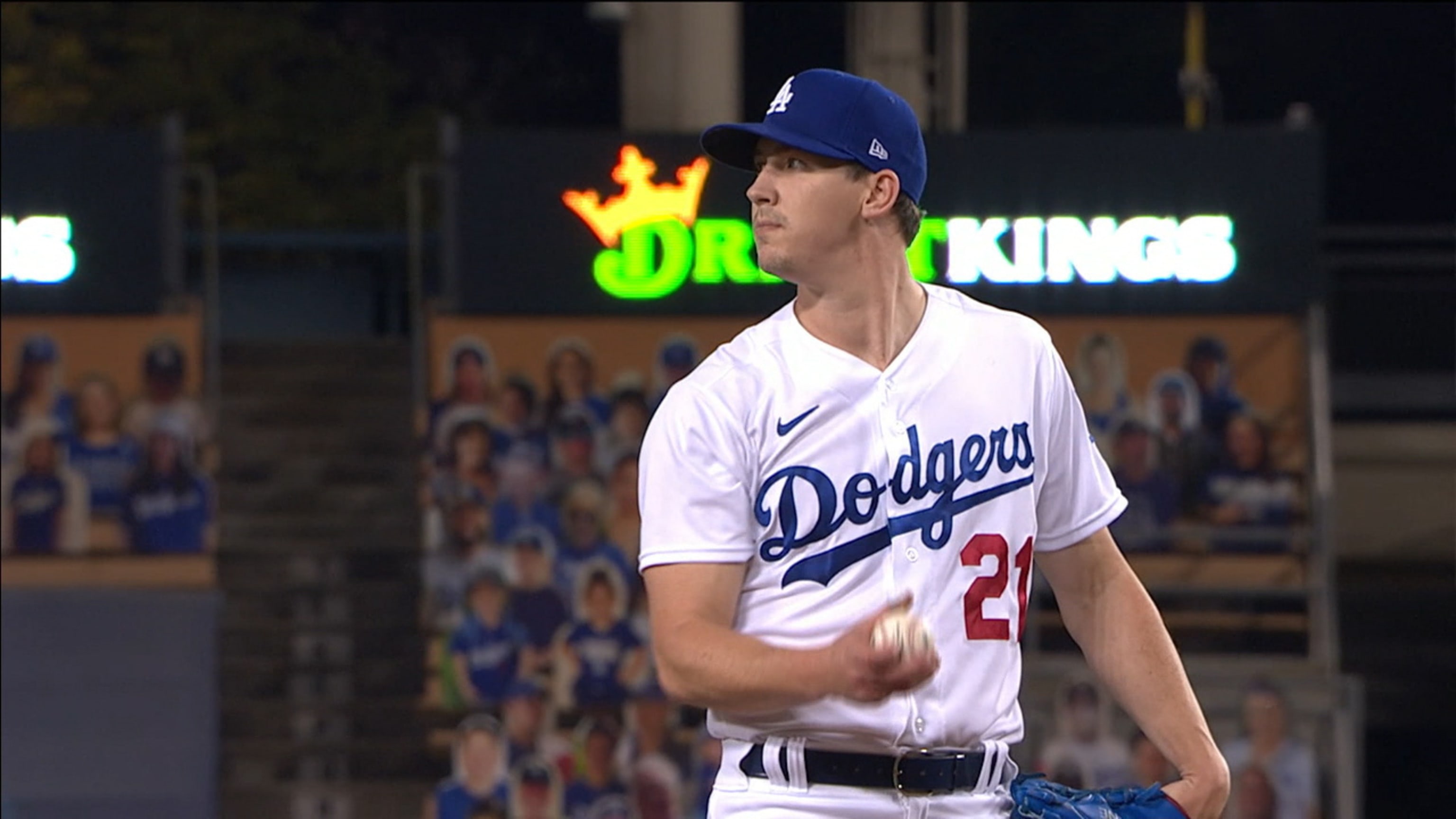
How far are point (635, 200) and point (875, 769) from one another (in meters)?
10.4

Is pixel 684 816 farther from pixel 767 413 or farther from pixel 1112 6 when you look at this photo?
pixel 1112 6

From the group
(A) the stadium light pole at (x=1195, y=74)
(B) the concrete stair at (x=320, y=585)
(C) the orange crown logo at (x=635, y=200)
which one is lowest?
(B) the concrete stair at (x=320, y=585)

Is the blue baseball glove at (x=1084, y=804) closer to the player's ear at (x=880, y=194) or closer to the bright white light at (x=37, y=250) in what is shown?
the player's ear at (x=880, y=194)

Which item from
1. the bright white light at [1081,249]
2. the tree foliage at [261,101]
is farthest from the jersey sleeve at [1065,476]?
the tree foliage at [261,101]

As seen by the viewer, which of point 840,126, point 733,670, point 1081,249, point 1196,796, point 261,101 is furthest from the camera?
point 261,101

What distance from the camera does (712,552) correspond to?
3.26 metres

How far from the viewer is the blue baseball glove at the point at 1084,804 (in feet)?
11.5

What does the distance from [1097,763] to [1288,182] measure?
3.62 m

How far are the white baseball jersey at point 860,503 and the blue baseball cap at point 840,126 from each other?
10.6 inches

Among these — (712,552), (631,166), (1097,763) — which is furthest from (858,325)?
(631,166)

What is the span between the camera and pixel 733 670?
3.12m

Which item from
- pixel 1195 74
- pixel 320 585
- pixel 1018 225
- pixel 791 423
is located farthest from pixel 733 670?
pixel 1195 74

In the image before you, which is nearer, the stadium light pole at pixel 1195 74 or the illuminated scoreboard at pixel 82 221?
the illuminated scoreboard at pixel 82 221

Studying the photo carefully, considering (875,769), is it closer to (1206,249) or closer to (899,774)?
(899,774)
